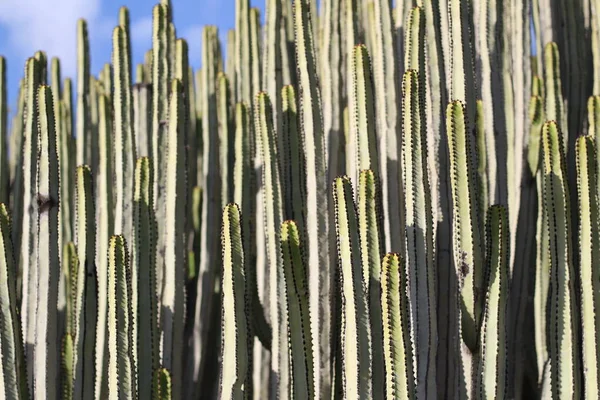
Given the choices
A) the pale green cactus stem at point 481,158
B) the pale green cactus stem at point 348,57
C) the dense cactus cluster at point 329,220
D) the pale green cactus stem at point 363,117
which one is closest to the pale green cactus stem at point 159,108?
the dense cactus cluster at point 329,220

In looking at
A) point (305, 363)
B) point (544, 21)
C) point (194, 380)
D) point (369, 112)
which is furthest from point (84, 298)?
point (544, 21)

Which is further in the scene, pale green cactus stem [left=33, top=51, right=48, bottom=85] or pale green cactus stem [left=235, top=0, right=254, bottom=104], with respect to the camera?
pale green cactus stem [left=235, top=0, right=254, bottom=104]

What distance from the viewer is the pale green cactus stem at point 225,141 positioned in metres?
2.65

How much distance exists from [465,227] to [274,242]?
0.53m

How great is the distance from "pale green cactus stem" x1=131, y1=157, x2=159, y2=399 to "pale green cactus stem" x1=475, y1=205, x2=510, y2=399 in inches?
32.2

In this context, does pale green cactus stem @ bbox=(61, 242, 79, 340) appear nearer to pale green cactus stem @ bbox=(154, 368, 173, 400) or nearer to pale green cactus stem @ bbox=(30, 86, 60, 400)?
pale green cactus stem @ bbox=(30, 86, 60, 400)

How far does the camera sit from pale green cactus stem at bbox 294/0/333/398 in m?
2.00

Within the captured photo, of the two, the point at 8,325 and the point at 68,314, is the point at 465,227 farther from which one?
the point at 68,314

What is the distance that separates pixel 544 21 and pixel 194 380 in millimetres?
1713

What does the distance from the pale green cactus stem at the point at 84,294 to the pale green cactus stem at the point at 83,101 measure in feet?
2.30

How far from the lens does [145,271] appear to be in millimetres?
2129

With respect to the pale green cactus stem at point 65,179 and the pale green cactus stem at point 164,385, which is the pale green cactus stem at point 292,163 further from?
the pale green cactus stem at point 65,179

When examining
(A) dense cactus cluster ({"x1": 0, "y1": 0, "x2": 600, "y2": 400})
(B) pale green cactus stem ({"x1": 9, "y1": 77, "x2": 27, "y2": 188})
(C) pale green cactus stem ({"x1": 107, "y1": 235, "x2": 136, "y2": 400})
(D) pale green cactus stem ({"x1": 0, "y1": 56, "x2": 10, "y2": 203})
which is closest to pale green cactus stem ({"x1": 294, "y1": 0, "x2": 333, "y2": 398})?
(A) dense cactus cluster ({"x1": 0, "y1": 0, "x2": 600, "y2": 400})

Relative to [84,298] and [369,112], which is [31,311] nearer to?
[84,298]
